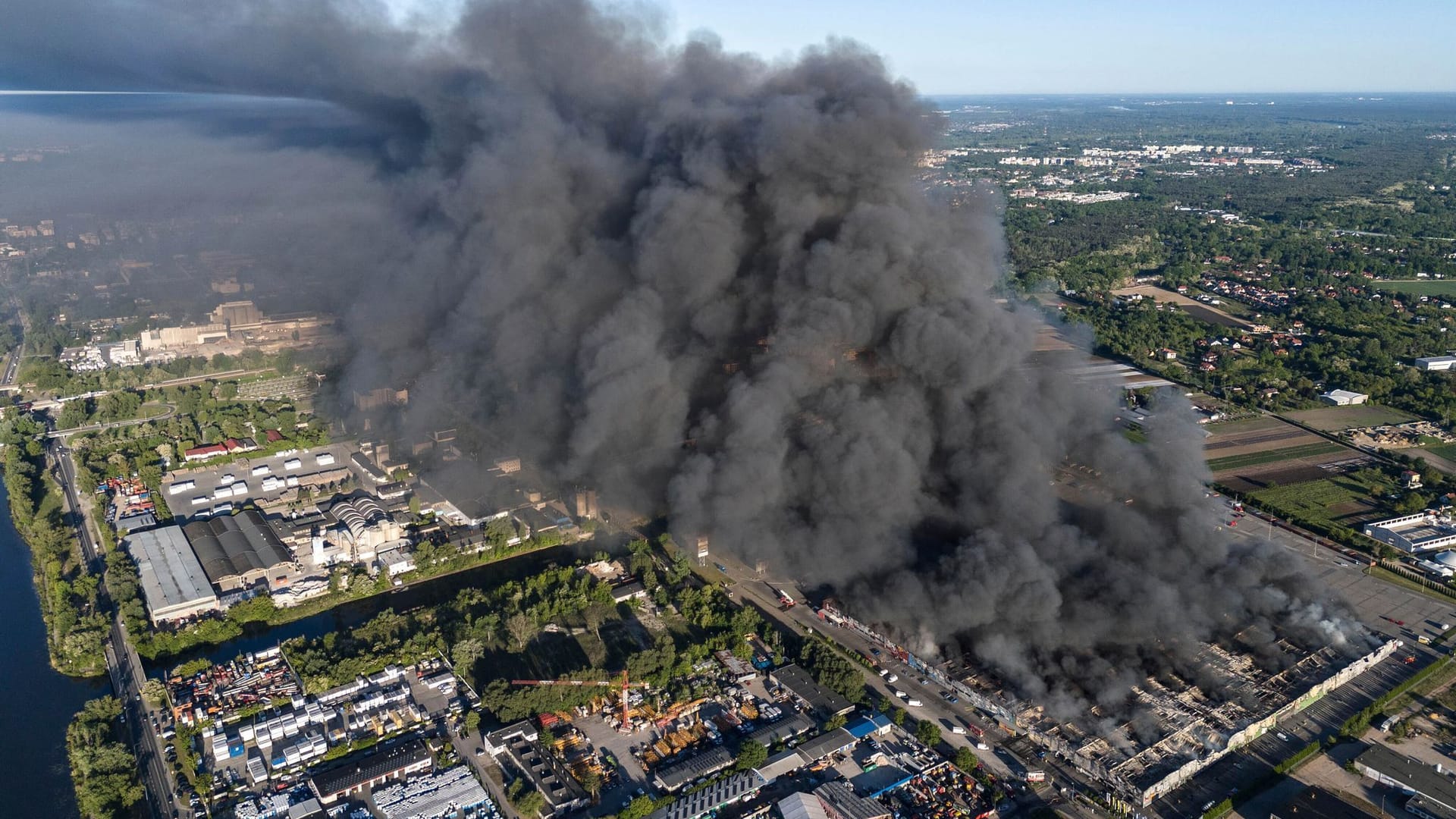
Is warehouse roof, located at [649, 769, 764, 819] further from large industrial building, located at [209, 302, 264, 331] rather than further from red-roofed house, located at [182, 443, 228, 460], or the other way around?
large industrial building, located at [209, 302, 264, 331]

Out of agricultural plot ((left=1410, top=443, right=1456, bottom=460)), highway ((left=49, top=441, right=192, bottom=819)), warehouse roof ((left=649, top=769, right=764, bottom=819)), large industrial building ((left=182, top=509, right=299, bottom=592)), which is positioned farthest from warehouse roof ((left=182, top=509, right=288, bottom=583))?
agricultural plot ((left=1410, top=443, right=1456, bottom=460))

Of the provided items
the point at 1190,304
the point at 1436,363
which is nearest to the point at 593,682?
the point at 1436,363

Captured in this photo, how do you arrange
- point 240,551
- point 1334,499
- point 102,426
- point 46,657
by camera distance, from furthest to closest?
point 102,426 → point 1334,499 → point 240,551 → point 46,657

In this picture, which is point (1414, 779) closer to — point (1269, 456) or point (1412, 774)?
point (1412, 774)

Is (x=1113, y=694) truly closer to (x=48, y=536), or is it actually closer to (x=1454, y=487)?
(x=1454, y=487)

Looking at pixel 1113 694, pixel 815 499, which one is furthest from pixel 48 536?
pixel 1113 694

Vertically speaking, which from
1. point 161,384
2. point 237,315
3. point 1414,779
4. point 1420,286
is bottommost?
point 1414,779
